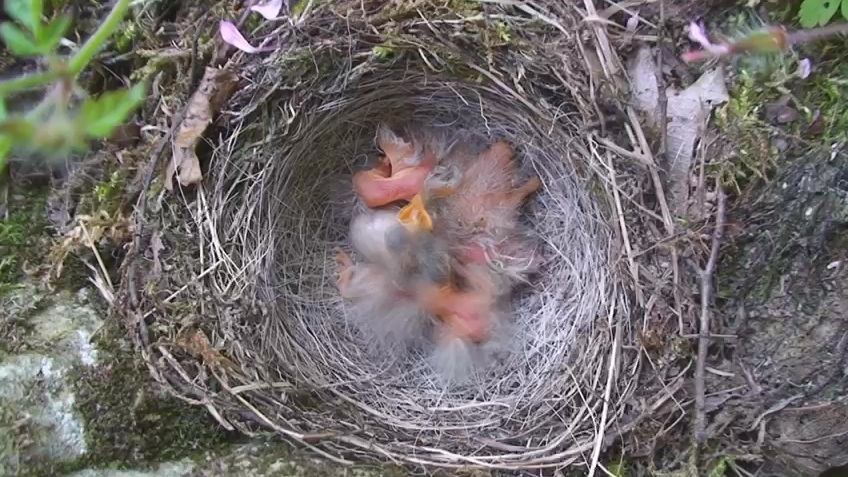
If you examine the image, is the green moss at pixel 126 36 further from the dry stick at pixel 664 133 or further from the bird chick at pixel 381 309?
the dry stick at pixel 664 133

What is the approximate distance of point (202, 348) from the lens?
152cm

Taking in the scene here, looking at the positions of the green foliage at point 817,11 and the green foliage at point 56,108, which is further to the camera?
the green foliage at point 817,11

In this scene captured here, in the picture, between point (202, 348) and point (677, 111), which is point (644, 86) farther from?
point (202, 348)

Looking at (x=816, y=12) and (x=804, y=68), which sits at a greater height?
(x=816, y=12)

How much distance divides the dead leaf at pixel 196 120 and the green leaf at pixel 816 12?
1.01 m

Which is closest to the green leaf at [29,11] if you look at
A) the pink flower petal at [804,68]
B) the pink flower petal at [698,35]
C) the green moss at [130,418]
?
the green moss at [130,418]

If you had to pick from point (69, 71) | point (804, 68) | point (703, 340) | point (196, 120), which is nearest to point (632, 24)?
point (804, 68)

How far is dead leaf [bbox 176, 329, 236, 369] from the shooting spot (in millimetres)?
1516

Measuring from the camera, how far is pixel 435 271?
1.80 metres

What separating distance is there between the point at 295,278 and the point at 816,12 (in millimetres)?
1156

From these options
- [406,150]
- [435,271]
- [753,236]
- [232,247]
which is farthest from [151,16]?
[753,236]

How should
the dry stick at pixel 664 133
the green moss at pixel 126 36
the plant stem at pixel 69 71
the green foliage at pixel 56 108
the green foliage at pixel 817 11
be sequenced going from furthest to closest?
the green moss at pixel 126 36, the dry stick at pixel 664 133, the green foliage at pixel 817 11, the plant stem at pixel 69 71, the green foliage at pixel 56 108

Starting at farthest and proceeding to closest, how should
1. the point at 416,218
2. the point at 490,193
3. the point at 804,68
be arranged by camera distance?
1. the point at 490,193
2. the point at 416,218
3. the point at 804,68

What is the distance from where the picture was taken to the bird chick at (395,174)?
71.3 inches
